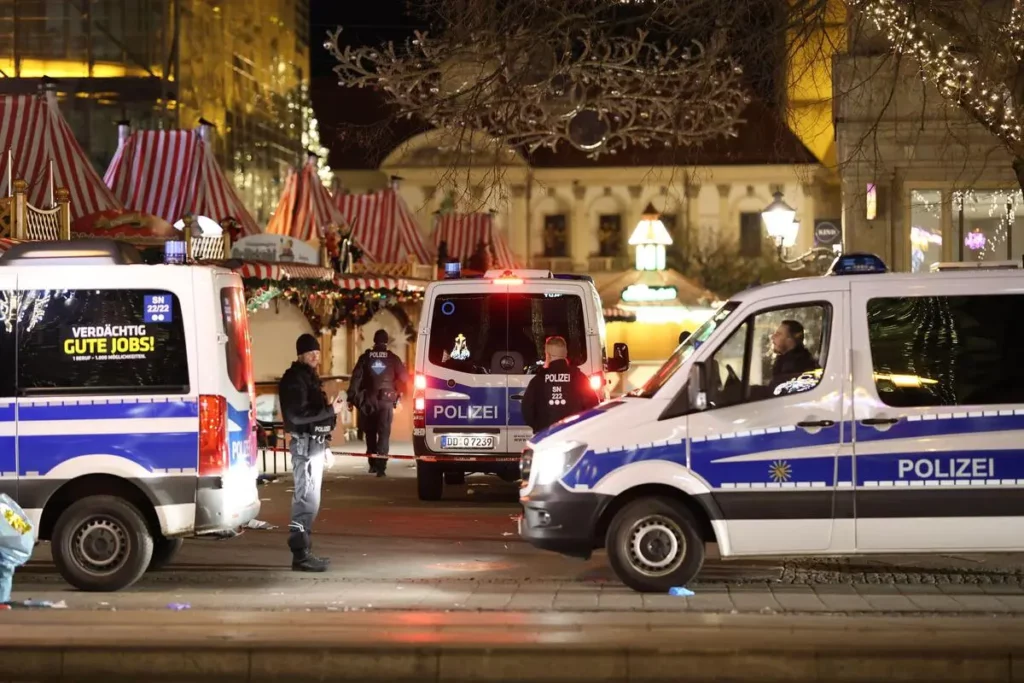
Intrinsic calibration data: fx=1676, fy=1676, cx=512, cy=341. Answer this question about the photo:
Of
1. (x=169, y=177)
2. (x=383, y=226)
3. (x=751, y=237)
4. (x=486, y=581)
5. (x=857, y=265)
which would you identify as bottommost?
(x=486, y=581)

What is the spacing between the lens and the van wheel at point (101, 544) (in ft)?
36.9

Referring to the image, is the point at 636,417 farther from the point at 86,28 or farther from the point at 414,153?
the point at 414,153

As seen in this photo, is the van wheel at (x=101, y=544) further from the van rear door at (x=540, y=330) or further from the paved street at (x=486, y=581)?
the van rear door at (x=540, y=330)

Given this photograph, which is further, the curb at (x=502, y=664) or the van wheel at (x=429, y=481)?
the van wheel at (x=429, y=481)

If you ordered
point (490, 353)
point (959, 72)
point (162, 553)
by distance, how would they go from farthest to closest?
point (490, 353), point (959, 72), point (162, 553)

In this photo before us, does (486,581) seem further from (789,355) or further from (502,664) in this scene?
(502,664)

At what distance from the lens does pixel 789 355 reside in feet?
35.4

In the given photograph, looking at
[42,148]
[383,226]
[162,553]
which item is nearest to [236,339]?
[162,553]

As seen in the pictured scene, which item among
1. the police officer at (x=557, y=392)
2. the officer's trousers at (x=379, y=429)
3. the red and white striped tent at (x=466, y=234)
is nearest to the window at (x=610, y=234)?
the red and white striped tent at (x=466, y=234)

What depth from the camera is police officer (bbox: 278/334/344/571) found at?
39.6 ft

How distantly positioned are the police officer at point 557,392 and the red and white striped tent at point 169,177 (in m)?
17.4

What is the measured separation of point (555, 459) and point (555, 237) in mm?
68198

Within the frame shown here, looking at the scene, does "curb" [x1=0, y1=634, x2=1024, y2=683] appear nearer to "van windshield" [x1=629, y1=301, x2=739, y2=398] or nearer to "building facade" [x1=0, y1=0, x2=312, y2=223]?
"van windshield" [x1=629, y1=301, x2=739, y2=398]

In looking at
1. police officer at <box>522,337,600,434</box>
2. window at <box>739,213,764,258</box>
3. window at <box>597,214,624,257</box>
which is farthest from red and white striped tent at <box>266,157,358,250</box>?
window at <box>739,213,764,258</box>
